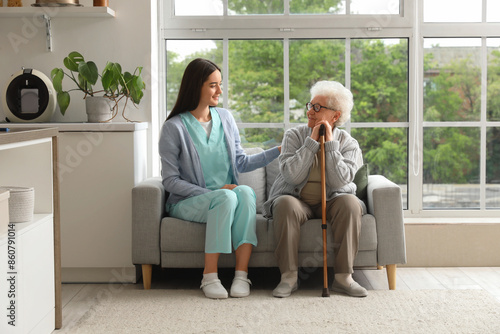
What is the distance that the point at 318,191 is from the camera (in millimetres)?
3445

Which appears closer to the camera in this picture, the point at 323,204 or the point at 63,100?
the point at 323,204

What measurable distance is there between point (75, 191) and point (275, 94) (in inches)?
54.8

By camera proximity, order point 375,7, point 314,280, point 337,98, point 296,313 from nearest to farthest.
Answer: point 296,313, point 337,98, point 314,280, point 375,7

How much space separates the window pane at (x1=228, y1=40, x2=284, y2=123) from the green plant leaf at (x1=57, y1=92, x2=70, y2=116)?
1.01m

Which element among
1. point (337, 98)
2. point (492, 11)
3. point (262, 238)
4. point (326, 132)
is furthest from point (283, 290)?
point (492, 11)

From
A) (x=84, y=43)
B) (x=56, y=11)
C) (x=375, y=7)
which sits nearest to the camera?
(x=56, y=11)

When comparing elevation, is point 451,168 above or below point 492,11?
below

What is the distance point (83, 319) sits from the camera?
9.50 ft

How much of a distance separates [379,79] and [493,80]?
0.70 meters

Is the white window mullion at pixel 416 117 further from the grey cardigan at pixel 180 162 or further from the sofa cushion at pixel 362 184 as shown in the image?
the grey cardigan at pixel 180 162

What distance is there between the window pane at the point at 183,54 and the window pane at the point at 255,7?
227mm

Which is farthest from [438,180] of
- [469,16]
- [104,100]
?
[104,100]

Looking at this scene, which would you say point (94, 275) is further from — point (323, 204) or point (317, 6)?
point (317, 6)

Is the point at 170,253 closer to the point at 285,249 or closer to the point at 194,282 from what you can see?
the point at 194,282
